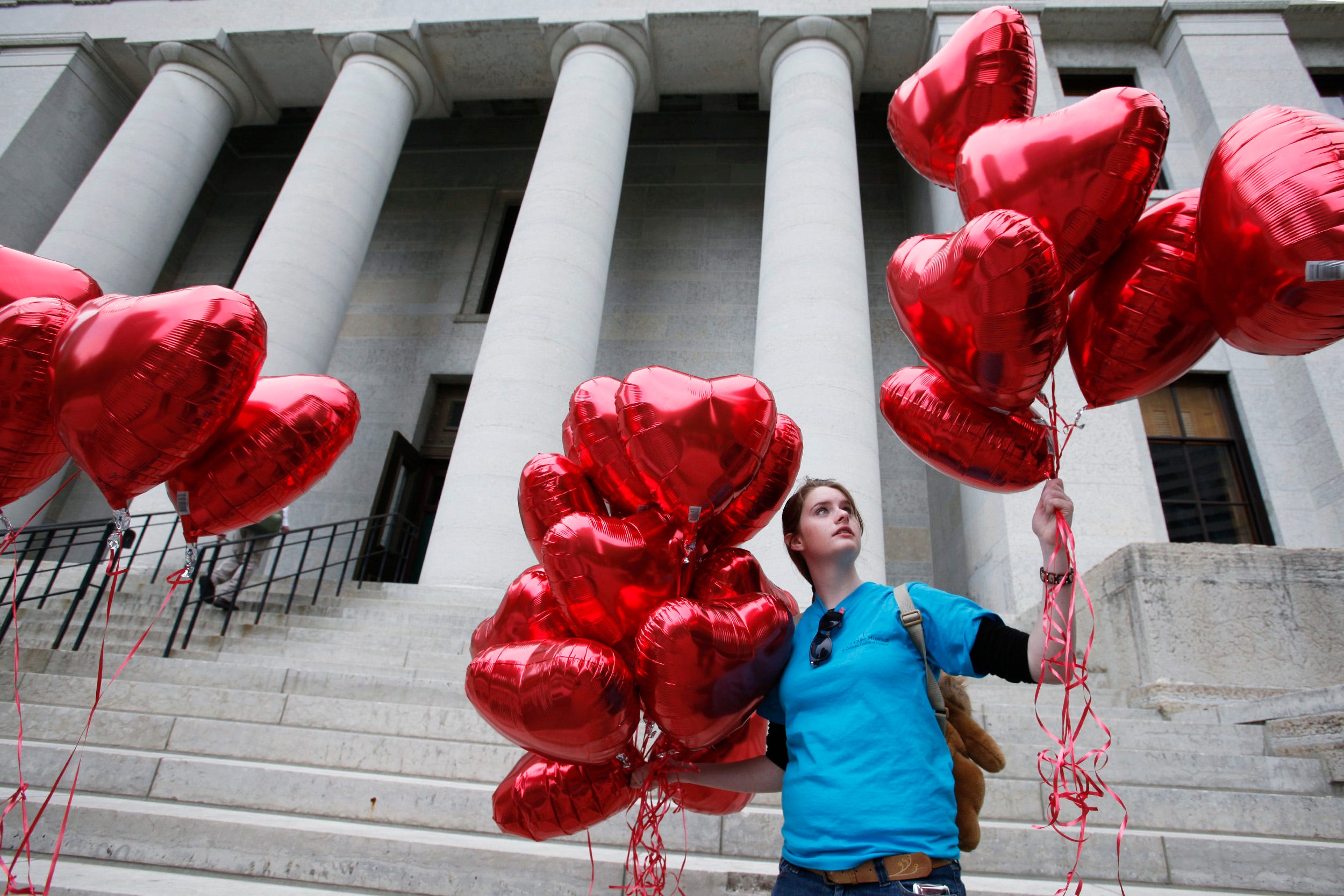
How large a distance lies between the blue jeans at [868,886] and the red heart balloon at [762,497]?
2.91 ft

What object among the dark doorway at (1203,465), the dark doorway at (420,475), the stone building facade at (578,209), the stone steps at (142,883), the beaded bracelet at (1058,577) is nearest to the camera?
the beaded bracelet at (1058,577)

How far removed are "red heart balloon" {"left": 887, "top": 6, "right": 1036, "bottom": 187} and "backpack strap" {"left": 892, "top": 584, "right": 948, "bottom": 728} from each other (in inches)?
55.8

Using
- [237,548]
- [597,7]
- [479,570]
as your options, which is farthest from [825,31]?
[237,548]

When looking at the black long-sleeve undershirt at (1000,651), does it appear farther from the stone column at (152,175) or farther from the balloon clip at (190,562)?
the stone column at (152,175)

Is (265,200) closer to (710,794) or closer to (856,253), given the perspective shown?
(856,253)

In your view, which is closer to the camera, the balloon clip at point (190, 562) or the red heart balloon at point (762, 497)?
the red heart balloon at point (762, 497)

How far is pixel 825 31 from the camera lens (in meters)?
11.0

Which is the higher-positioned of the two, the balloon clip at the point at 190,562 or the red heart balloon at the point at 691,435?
the red heart balloon at the point at 691,435

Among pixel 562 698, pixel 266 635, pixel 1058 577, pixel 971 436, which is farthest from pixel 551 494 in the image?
pixel 266 635

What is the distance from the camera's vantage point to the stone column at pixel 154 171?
1065 centimetres

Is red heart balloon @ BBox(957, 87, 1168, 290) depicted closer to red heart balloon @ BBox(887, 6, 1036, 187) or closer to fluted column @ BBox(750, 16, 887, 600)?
red heart balloon @ BBox(887, 6, 1036, 187)

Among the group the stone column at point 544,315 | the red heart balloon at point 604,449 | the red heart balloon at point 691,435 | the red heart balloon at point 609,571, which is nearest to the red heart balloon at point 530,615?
the red heart balloon at point 609,571

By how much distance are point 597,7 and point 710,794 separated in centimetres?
1238

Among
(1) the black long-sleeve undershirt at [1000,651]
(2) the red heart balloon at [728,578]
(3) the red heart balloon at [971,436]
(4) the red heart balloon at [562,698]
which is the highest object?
(3) the red heart balloon at [971,436]
